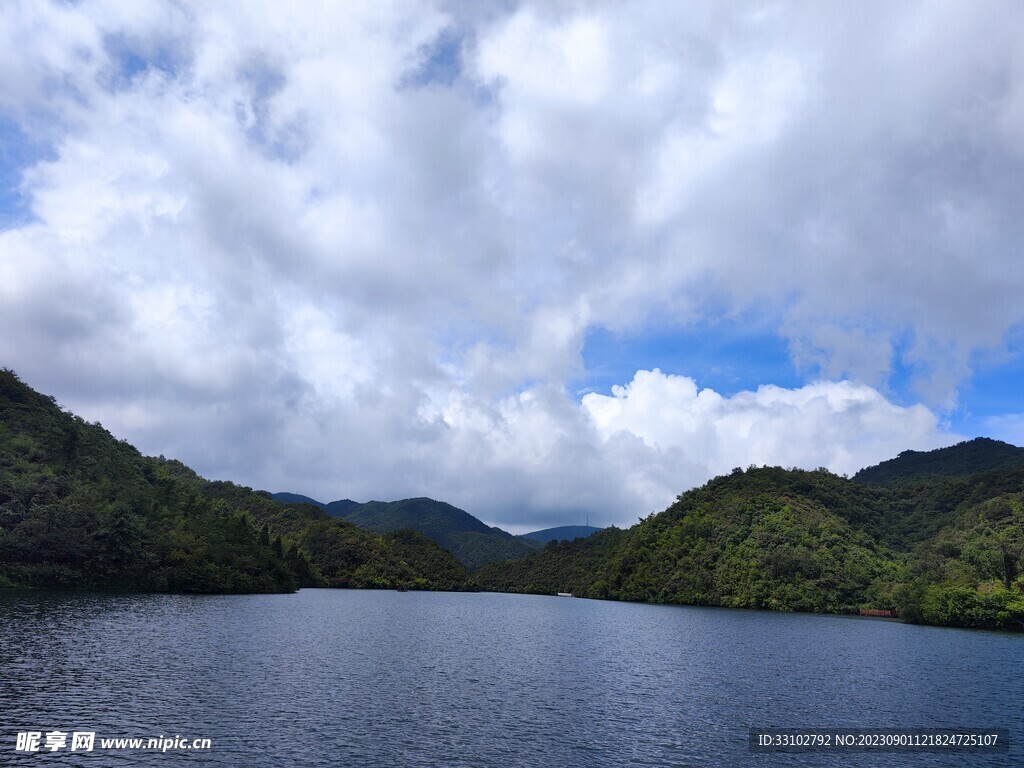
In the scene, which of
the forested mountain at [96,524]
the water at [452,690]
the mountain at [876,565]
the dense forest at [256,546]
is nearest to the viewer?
the water at [452,690]

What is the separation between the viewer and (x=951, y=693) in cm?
5156

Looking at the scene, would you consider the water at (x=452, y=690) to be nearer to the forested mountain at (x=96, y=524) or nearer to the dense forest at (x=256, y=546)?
the forested mountain at (x=96, y=524)

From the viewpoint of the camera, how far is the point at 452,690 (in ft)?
156

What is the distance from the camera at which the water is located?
1292 inches

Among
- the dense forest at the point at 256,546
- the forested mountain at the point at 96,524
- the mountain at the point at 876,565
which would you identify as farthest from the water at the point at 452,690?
the mountain at the point at 876,565

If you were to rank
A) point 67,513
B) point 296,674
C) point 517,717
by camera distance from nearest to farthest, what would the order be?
1. point 517,717
2. point 296,674
3. point 67,513

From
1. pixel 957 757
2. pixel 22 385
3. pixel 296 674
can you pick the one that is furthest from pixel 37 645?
pixel 22 385

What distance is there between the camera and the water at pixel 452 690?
32.8 meters

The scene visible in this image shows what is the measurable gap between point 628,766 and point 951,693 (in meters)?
37.4

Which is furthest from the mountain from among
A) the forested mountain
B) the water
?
the forested mountain

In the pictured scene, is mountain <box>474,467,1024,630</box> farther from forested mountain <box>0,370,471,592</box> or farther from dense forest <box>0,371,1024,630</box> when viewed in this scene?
forested mountain <box>0,370,471,592</box>

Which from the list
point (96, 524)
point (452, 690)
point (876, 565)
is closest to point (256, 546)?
point (96, 524)

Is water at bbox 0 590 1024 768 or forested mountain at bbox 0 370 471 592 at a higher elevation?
forested mountain at bbox 0 370 471 592

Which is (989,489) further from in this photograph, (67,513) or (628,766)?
(67,513)
